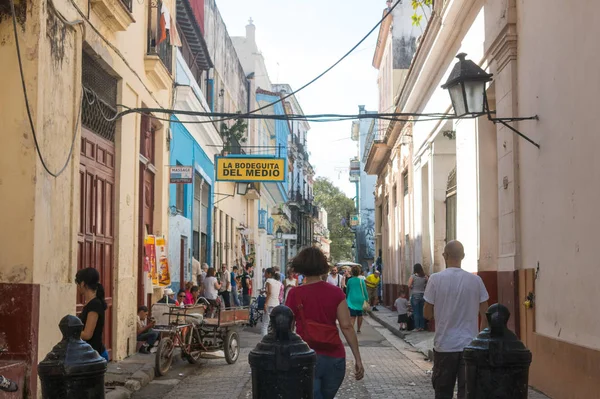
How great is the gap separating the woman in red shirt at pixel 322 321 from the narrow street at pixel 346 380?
4.06 m

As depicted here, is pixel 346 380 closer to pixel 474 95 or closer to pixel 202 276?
pixel 474 95

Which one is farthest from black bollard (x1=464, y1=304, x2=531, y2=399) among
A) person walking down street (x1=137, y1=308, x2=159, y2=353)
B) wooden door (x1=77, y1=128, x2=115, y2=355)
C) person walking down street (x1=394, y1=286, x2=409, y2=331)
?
person walking down street (x1=394, y1=286, x2=409, y2=331)

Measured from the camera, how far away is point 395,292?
2881 cm

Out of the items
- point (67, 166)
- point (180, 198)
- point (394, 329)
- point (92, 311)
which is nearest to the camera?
point (92, 311)

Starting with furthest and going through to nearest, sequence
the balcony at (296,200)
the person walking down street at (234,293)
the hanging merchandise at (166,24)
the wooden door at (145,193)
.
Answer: the balcony at (296,200) < the person walking down street at (234,293) < the hanging merchandise at (166,24) < the wooden door at (145,193)

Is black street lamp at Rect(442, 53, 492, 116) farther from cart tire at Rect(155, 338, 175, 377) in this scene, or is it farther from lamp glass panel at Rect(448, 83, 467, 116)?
cart tire at Rect(155, 338, 175, 377)

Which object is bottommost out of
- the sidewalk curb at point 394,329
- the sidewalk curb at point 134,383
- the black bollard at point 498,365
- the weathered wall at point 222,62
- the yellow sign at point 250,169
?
the sidewalk curb at point 394,329

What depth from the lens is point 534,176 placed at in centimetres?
1030

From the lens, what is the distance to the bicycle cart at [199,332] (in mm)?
12627

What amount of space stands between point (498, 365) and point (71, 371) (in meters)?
2.14

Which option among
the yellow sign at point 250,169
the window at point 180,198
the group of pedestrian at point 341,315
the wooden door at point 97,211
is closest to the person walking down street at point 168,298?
the wooden door at point 97,211

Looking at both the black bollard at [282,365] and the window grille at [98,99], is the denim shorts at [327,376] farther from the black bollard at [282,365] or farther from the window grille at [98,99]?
the window grille at [98,99]

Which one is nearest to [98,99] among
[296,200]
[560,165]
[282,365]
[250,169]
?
[560,165]

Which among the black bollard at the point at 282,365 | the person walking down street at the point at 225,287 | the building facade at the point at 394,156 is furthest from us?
→ the building facade at the point at 394,156
